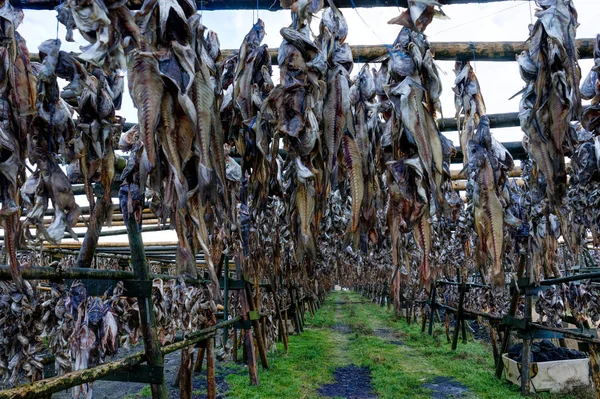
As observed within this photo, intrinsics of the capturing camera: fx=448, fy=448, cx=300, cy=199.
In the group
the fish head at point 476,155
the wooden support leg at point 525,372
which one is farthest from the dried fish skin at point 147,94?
the wooden support leg at point 525,372

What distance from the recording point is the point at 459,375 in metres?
9.32

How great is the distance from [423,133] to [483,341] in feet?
45.7

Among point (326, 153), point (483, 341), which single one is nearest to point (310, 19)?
point (326, 153)

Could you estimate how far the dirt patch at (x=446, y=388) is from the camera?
7988 mm

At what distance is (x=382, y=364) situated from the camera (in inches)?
409

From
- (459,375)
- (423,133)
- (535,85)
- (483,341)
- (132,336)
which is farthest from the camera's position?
(483,341)

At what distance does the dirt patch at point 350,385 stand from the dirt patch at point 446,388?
114 centimetres

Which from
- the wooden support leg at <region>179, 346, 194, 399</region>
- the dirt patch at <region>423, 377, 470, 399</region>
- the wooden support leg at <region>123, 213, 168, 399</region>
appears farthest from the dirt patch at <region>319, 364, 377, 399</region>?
the wooden support leg at <region>123, 213, 168, 399</region>

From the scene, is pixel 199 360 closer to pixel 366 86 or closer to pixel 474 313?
pixel 474 313

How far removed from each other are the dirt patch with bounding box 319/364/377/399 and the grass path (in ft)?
0.51

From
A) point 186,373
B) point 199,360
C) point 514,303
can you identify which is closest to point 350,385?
point 199,360

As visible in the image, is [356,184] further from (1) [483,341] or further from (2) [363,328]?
(2) [363,328]

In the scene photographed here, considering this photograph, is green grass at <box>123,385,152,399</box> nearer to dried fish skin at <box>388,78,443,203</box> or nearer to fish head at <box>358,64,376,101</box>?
fish head at <box>358,64,376,101</box>

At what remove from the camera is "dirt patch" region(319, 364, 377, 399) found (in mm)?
8033
